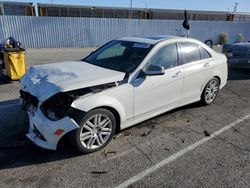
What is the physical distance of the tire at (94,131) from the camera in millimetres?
3023

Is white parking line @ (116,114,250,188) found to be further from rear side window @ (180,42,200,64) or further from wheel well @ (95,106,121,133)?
rear side window @ (180,42,200,64)

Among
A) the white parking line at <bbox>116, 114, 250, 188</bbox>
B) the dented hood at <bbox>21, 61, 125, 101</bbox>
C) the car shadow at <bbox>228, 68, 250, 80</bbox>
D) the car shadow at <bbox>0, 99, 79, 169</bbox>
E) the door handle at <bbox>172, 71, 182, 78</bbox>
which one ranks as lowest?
the white parking line at <bbox>116, 114, 250, 188</bbox>

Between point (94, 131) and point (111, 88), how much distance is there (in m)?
0.68

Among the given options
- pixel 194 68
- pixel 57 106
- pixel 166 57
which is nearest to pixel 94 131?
pixel 57 106

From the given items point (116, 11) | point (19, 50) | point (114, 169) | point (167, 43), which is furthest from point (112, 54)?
point (116, 11)

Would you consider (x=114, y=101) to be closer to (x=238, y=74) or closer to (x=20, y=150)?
(x=20, y=150)

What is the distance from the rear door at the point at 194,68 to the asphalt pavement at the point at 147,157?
1.81ft

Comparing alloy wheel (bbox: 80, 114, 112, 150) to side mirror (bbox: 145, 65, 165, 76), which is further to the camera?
side mirror (bbox: 145, 65, 165, 76)

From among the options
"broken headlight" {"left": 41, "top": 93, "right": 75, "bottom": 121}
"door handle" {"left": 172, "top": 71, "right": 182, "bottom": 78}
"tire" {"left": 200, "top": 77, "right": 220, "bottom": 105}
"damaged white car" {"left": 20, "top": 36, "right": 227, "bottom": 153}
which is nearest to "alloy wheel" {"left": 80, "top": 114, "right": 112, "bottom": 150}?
"damaged white car" {"left": 20, "top": 36, "right": 227, "bottom": 153}

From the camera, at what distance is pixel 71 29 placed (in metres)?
16.3

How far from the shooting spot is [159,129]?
402cm

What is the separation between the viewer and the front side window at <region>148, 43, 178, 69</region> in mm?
3834

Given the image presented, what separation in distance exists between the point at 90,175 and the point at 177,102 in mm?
2354

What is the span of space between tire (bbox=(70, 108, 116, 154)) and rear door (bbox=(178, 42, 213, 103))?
6.08 feet
